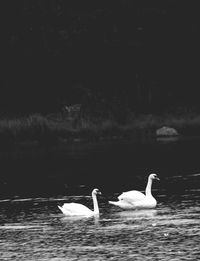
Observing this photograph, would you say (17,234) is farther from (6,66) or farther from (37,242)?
(6,66)

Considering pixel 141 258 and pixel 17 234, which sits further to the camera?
pixel 17 234

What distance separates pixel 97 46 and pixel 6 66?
643 cm

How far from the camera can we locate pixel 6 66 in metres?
90.4

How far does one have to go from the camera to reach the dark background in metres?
90.6

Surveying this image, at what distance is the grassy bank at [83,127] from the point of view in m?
80.3

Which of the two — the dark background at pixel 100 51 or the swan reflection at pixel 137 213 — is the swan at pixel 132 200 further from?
the dark background at pixel 100 51

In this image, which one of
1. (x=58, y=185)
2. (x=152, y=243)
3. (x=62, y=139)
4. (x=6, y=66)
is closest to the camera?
(x=152, y=243)

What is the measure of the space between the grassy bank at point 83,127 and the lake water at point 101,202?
11.5 ft

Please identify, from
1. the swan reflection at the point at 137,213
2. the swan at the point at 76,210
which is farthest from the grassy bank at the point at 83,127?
the swan at the point at 76,210

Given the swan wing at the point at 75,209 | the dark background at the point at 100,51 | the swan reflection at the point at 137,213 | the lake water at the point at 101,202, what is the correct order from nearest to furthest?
the lake water at the point at 101,202 → the swan reflection at the point at 137,213 → the swan wing at the point at 75,209 → the dark background at the point at 100,51

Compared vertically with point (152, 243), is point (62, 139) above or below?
below

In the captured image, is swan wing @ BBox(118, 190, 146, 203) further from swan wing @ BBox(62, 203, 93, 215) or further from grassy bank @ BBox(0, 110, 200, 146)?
grassy bank @ BBox(0, 110, 200, 146)

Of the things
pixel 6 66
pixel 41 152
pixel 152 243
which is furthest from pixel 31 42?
pixel 152 243

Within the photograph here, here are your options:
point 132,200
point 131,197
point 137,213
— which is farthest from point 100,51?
point 137,213
